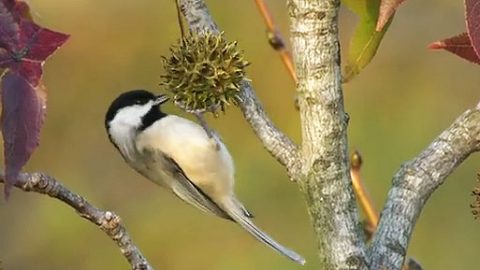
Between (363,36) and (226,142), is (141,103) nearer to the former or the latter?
(363,36)

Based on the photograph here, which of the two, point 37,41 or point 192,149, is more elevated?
point 192,149

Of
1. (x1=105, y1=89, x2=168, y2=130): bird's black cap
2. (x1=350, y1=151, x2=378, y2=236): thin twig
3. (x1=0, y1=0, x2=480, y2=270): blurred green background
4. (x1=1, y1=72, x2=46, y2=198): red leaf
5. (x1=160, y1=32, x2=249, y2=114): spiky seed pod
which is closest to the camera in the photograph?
(x1=1, y1=72, x2=46, y2=198): red leaf

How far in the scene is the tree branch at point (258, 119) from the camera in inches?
39.4

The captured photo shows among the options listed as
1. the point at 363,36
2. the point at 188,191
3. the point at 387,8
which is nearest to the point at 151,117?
the point at 188,191

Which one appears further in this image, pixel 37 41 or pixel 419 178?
pixel 419 178

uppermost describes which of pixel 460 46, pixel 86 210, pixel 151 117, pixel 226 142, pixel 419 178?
pixel 226 142

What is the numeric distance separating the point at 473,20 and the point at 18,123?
1.24ft

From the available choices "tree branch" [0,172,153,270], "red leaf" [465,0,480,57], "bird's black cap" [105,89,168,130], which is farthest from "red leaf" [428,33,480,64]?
"bird's black cap" [105,89,168,130]

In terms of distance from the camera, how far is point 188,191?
6.27 ft

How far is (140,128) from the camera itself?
1998mm

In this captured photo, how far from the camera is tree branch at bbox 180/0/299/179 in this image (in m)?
1.00

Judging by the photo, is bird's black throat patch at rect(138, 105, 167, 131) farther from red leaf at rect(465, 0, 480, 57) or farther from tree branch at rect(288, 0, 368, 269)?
red leaf at rect(465, 0, 480, 57)

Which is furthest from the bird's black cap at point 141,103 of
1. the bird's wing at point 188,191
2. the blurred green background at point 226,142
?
the blurred green background at point 226,142

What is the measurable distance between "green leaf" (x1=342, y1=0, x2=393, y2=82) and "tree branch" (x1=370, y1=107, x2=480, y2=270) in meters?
0.12
